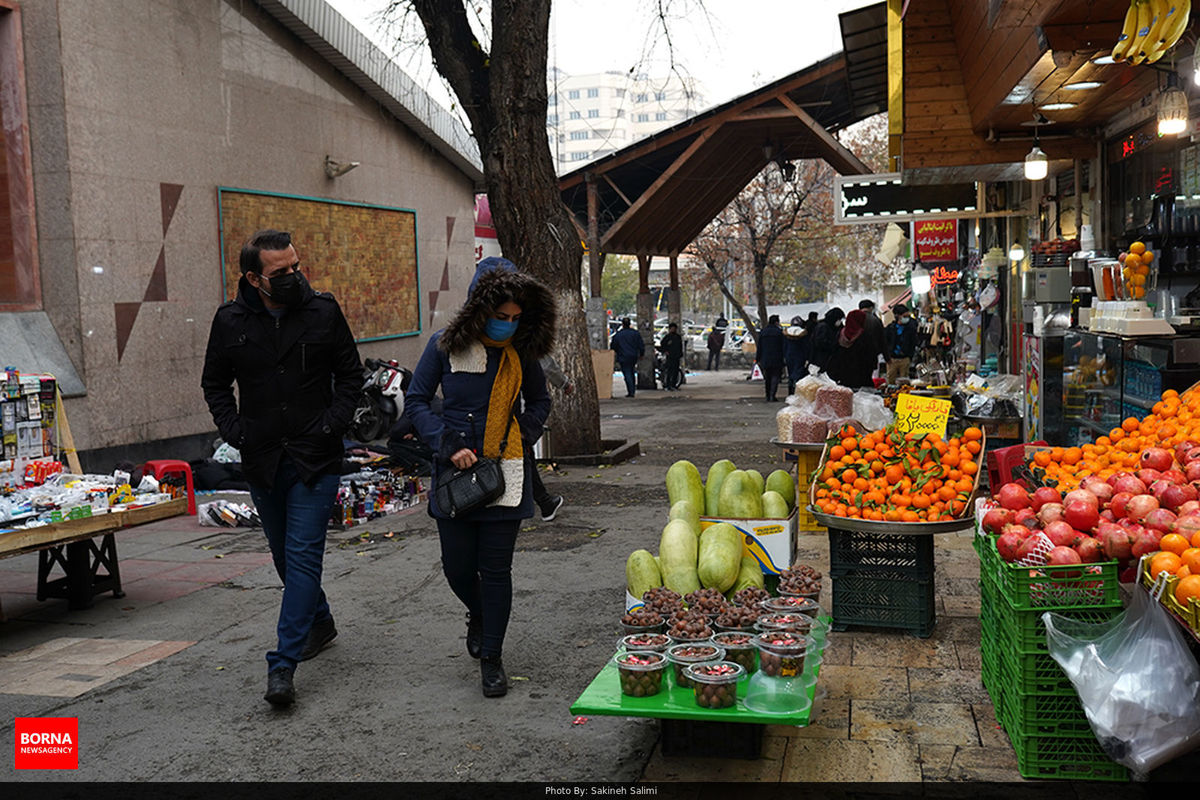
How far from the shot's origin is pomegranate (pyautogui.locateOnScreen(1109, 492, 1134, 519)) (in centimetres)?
398

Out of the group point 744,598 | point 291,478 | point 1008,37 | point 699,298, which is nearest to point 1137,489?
point 744,598

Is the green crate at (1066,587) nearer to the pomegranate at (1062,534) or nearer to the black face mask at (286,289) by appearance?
the pomegranate at (1062,534)

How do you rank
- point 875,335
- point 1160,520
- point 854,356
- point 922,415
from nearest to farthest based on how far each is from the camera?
point 1160,520
point 922,415
point 854,356
point 875,335

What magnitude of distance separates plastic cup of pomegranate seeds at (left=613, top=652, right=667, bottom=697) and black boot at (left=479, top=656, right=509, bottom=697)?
105 centimetres

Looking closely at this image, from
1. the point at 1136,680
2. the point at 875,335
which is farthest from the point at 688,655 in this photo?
the point at 875,335

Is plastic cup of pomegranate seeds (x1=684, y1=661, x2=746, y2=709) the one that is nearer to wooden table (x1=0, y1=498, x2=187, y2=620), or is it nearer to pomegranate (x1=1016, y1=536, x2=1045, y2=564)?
pomegranate (x1=1016, y1=536, x2=1045, y2=564)

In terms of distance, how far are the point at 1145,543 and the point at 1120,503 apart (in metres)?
0.38

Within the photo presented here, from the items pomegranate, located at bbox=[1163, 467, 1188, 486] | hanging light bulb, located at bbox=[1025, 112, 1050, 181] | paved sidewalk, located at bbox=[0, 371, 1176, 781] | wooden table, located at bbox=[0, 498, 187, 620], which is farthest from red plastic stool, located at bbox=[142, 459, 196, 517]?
hanging light bulb, located at bbox=[1025, 112, 1050, 181]

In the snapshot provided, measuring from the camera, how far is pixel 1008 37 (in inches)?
304

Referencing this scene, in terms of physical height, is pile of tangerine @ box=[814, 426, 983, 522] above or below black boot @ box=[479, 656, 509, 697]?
above

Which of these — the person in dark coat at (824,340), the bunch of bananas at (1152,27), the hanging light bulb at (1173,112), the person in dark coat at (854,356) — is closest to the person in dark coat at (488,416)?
the bunch of bananas at (1152,27)

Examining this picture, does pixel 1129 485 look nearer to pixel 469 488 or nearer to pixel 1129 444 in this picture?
pixel 1129 444

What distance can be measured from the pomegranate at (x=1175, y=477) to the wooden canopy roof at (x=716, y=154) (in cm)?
1206

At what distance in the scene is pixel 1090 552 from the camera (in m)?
3.76
